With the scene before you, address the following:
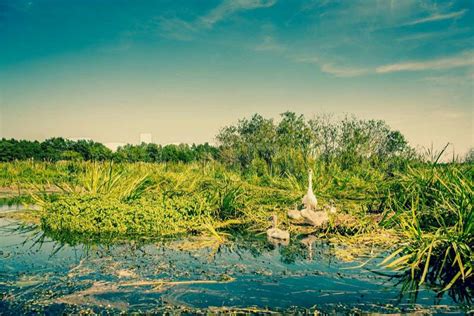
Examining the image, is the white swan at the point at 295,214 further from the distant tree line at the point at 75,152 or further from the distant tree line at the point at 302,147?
the distant tree line at the point at 75,152

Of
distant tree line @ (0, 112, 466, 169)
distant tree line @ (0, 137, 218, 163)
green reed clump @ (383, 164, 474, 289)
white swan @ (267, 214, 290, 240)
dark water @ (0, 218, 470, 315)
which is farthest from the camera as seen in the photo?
distant tree line @ (0, 137, 218, 163)

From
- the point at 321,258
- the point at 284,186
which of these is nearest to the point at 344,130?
the point at 284,186

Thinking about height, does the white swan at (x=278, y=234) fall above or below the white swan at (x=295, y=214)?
below

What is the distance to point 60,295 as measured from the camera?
4.81 meters

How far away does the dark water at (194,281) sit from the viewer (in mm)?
4566

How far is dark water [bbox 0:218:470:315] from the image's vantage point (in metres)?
4.57

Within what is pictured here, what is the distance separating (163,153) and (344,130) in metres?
Answer: 28.8

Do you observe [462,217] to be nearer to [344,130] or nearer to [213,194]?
[213,194]

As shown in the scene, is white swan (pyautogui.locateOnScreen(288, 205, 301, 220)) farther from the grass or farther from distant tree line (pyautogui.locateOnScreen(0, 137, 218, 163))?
distant tree line (pyautogui.locateOnScreen(0, 137, 218, 163))

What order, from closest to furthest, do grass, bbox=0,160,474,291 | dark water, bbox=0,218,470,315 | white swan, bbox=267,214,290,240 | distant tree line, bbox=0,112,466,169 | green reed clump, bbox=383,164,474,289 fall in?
dark water, bbox=0,218,470,315
green reed clump, bbox=383,164,474,289
grass, bbox=0,160,474,291
white swan, bbox=267,214,290,240
distant tree line, bbox=0,112,466,169

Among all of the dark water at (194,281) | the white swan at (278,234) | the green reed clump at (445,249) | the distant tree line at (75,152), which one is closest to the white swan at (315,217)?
the white swan at (278,234)

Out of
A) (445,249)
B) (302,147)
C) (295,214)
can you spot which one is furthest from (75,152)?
(445,249)

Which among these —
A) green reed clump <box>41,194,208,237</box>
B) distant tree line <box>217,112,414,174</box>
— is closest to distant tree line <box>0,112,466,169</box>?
distant tree line <box>217,112,414,174</box>

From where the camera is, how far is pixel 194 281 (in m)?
5.38
